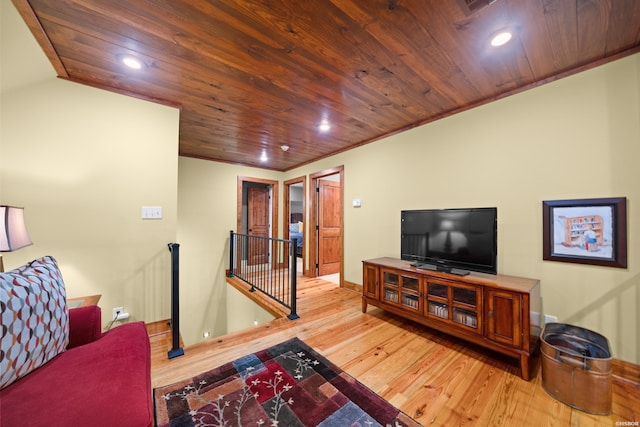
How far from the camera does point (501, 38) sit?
1.60 m

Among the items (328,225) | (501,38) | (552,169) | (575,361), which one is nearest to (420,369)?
(575,361)

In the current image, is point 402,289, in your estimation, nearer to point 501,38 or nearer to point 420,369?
point 420,369

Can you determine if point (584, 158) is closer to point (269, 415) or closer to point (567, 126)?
point (567, 126)

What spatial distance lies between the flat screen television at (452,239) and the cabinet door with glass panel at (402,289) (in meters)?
0.22

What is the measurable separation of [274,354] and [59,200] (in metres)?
2.30

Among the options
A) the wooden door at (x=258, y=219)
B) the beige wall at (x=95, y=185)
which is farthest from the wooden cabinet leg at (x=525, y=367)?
the wooden door at (x=258, y=219)

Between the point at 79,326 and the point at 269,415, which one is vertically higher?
the point at 79,326

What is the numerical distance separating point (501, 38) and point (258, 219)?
5144 mm

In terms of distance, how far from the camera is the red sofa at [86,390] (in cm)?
81

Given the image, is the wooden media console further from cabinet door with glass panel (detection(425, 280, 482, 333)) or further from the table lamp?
the table lamp

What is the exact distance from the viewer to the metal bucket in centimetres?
145

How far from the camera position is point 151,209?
7.99 feet

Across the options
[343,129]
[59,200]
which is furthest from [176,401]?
[343,129]

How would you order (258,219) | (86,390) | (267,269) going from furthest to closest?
(258,219) < (267,269) < (86,390)
